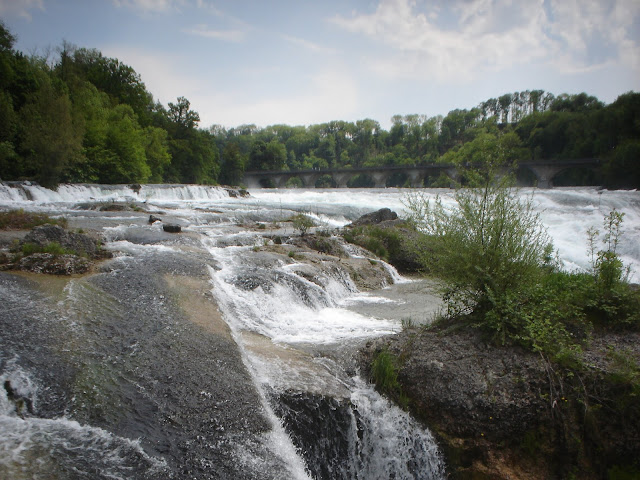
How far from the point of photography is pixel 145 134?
48.0m

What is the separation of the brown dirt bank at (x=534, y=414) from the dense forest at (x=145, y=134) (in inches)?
115

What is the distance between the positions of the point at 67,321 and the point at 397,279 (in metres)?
9.54

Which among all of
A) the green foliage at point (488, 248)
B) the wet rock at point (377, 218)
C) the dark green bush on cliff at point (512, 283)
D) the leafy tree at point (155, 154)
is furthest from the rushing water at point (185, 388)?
the leafy tree at point (155, 154)

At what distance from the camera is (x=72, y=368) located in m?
4.71

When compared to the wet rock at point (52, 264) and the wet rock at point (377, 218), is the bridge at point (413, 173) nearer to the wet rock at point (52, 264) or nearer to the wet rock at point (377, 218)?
the wet rock at point (377, 218)

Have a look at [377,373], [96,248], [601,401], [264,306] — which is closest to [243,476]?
[377,373]

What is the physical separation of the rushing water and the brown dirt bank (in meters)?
0.41

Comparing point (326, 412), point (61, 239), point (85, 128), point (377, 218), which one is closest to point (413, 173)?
point (85, 128)

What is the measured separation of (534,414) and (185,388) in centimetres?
394

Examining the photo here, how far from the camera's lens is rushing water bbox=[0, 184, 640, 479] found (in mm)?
3811

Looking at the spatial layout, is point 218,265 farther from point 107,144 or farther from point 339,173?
point 339,173

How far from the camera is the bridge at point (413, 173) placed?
50844 mm

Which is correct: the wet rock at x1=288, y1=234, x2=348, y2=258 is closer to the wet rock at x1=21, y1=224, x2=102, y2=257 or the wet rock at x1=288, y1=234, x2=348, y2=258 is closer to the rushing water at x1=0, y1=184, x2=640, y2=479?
the rushing water at x1=0, y1=184, x2=640, y2=479

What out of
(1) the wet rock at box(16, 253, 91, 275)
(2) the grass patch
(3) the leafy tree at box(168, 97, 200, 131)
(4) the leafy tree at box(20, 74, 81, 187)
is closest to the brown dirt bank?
(1) the wet rock at box(16, 253, 91, 275)
